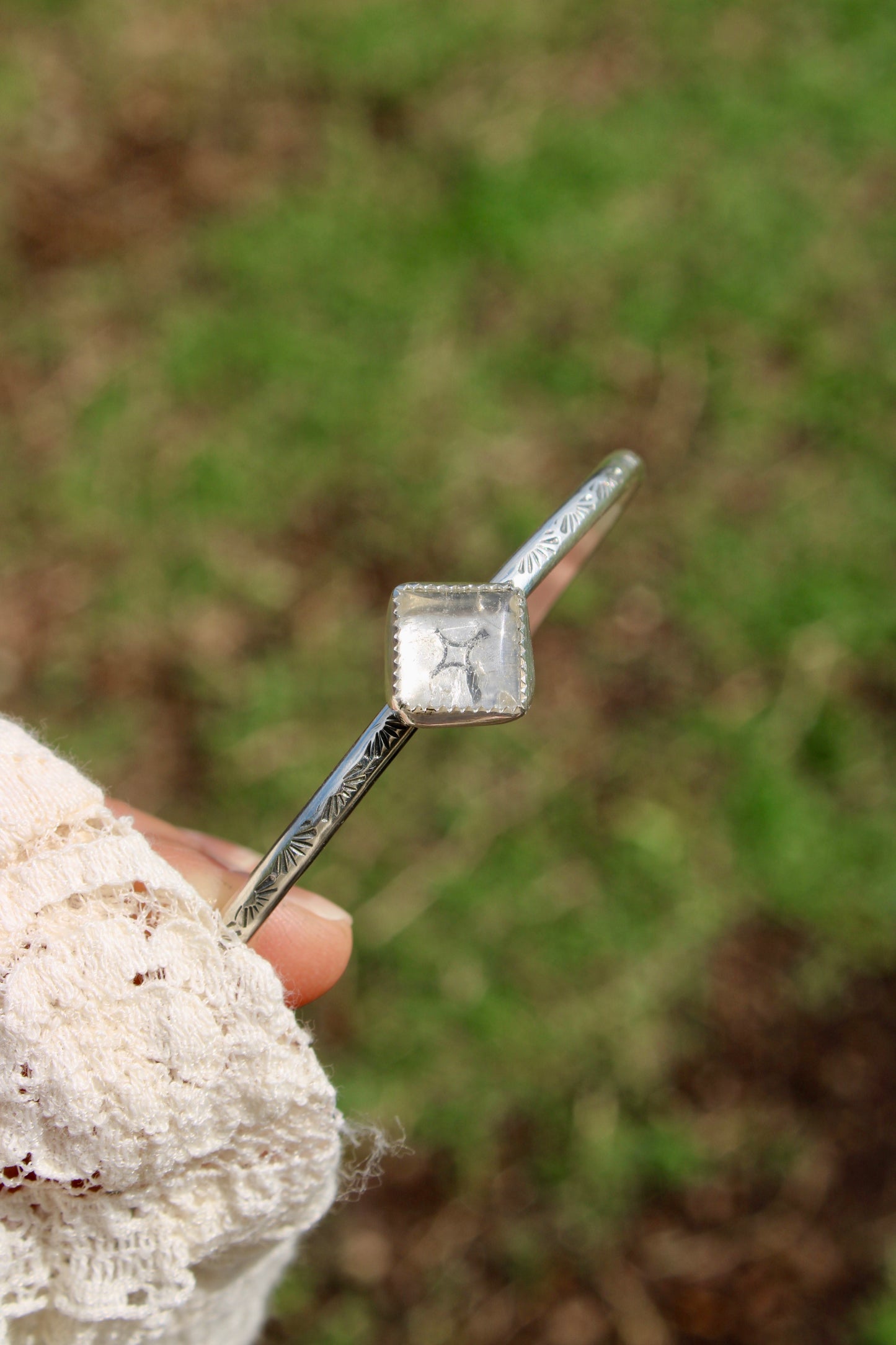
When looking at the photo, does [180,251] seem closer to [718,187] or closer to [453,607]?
[718,187]

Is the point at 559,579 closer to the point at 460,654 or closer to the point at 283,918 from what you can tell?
the point at 460,654

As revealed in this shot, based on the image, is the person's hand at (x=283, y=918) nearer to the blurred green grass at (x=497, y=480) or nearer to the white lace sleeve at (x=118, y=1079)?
the white lace sleeve at (x=118, y=1079)

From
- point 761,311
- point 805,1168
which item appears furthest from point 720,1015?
point 761,311

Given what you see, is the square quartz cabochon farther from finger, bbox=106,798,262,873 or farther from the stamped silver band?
finger, bbox=106,798,262,873

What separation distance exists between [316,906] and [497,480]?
159cm

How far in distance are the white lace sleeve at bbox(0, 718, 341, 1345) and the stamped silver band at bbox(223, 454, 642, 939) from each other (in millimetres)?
39

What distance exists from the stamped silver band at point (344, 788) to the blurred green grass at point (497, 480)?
1192mm

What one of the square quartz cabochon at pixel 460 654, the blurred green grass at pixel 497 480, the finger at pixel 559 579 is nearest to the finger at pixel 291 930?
the square quartz cabochon at pixel 460 654

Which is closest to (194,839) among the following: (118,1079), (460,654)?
(118,1079)

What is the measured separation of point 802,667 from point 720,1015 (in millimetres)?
779

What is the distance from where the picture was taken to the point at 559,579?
1322 mm

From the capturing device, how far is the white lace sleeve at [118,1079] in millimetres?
892

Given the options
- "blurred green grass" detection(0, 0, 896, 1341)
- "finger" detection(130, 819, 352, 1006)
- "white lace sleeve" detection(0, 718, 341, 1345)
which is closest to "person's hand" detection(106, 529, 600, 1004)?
"finger" detection(130, 819, 352, 1006)

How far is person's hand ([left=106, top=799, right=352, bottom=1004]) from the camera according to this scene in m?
1.08
